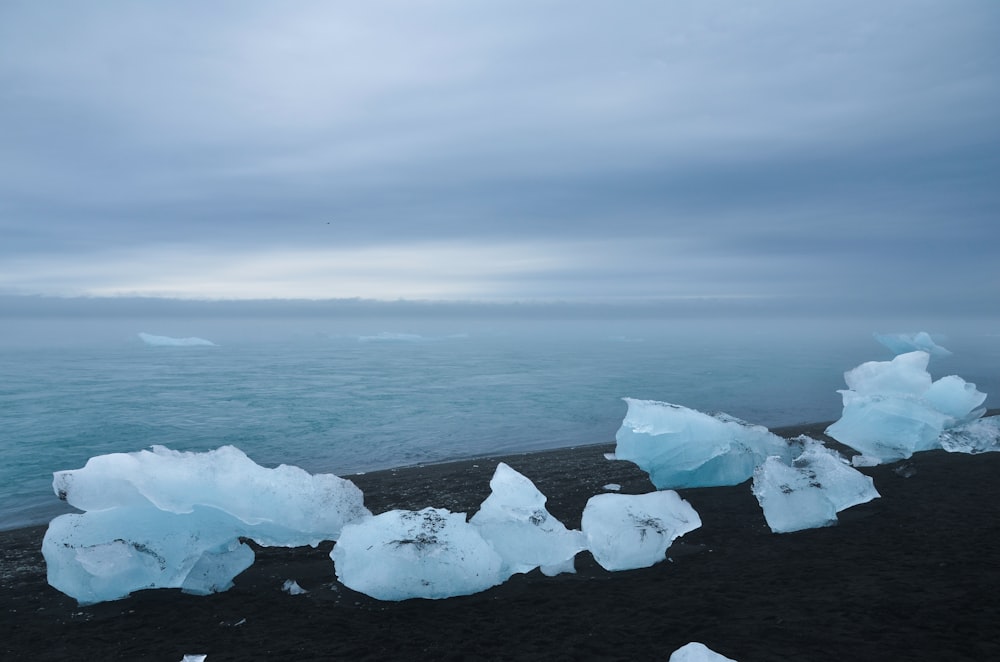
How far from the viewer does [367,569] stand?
19.2 ft

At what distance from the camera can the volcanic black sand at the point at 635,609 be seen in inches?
189

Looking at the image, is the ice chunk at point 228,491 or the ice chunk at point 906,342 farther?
the ice chunk at point 906,342

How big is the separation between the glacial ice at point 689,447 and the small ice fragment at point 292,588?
4.80 m

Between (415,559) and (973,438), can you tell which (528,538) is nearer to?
(415,559)

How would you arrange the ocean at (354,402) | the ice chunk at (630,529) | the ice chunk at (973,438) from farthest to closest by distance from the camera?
the ocean at (354,402), the ice chunk at (973,438), the ice chunk at (630,529)

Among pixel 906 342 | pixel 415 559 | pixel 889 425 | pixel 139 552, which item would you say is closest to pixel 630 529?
pixel 415 559

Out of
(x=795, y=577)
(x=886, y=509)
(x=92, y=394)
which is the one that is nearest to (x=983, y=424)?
(x=886, y=509)

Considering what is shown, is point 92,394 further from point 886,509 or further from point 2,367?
point 886,509

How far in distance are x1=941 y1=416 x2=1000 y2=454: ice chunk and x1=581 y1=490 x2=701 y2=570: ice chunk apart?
6.50m

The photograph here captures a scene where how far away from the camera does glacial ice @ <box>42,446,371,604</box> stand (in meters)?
5.93

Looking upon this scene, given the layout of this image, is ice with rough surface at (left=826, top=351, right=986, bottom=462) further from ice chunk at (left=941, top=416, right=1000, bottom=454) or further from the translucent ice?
the translucent ice

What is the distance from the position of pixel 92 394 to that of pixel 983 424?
27.1 m

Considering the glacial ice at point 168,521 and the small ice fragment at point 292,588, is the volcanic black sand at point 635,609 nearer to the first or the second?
the small ice fragment at point 292,588

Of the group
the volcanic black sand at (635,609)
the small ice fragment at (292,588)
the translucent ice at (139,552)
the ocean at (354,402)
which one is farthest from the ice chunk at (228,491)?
the ocean at (354,402)
